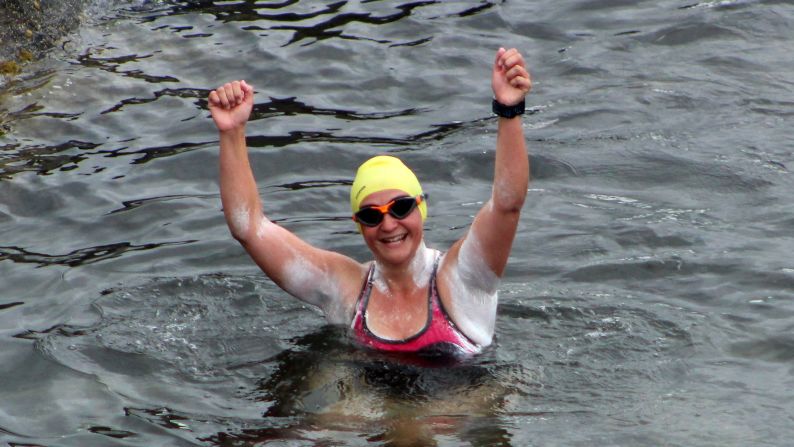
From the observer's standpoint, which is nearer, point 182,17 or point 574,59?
point 574,59

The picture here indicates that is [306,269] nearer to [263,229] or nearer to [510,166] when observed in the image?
[263,229]

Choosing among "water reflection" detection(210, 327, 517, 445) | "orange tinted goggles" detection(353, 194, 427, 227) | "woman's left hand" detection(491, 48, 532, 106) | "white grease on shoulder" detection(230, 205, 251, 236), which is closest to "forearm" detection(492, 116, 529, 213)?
"woman's left hand" detection(491, 48, 532, 106)

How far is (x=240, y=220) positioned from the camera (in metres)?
7.09

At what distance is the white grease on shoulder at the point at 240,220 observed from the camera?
23.2ft

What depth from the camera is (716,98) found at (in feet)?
38.0

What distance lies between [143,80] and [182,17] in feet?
5.87

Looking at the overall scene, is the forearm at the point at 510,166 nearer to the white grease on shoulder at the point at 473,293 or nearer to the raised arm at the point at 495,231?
the raised arm at the point at 495,231

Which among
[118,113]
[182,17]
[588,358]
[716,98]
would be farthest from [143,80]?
[588,358]

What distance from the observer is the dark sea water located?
7.00 m

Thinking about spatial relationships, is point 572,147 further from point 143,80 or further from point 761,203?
point 143,80

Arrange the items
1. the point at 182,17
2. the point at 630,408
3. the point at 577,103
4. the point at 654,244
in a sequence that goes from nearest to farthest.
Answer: the point at 630,408 < the point at 654,244 < the point at 577,103 < the point at 182,17

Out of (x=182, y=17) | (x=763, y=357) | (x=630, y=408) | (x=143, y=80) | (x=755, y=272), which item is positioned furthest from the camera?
(x=182, y=17)

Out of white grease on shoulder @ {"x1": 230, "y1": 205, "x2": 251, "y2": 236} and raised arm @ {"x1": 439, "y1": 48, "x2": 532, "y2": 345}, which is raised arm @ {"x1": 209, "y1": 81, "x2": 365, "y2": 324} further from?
raised arm @ {"x1": 439, "y1": 48, "x2": 532, "y2": 345}

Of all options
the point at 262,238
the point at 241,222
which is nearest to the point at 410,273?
the point at 262,238
